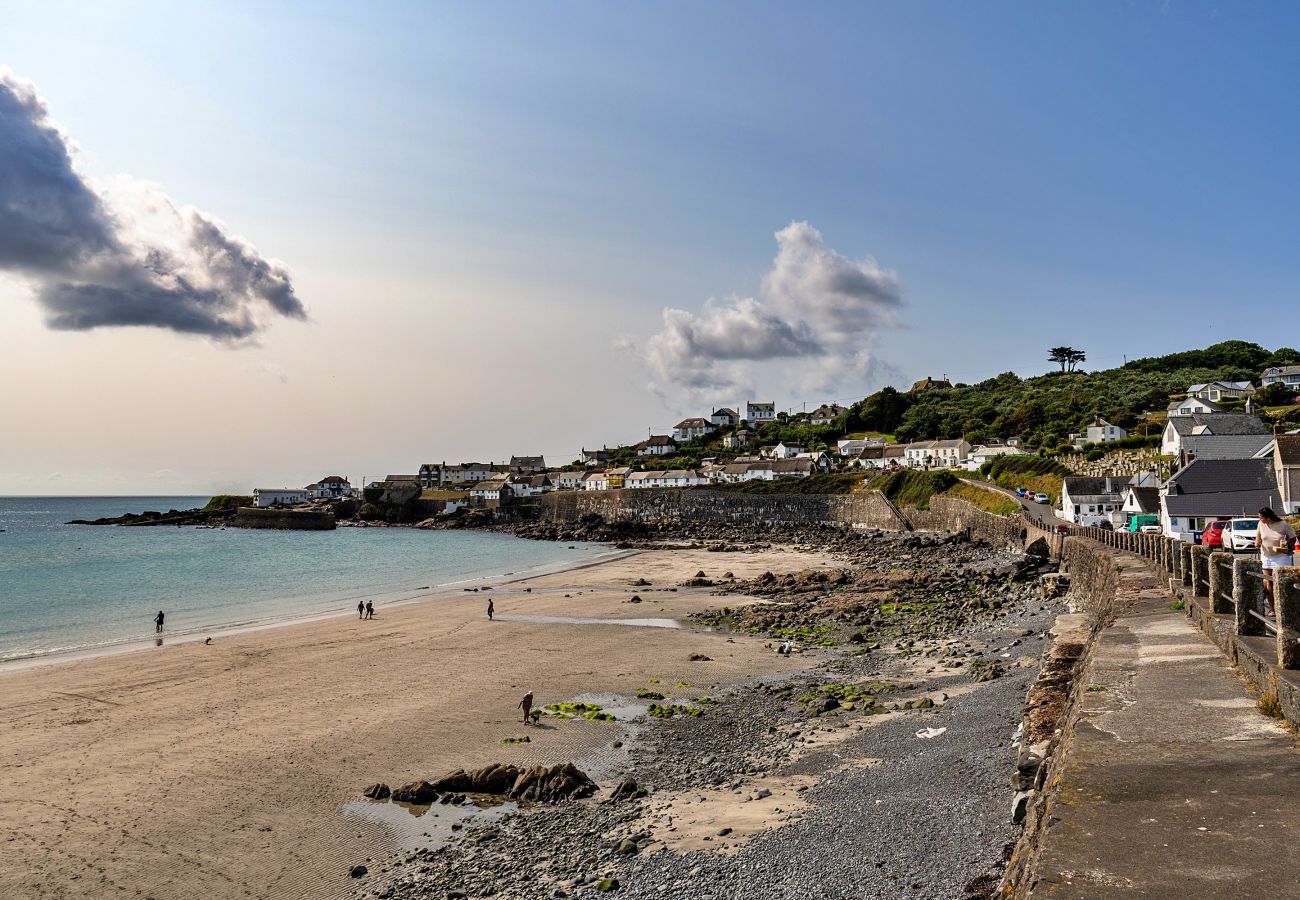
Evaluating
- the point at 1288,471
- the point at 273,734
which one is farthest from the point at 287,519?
the point at 1288,471

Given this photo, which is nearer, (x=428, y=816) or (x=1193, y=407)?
(x=428, y=816)

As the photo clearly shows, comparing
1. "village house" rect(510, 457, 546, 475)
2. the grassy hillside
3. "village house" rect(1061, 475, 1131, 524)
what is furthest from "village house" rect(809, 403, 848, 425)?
"village house" rect(1061, 475, 1131, 524)

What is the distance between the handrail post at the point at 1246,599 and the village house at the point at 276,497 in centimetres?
17061

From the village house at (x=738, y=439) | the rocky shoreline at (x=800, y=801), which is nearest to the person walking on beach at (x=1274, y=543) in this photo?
the rocky shoreline at (x=800, y=801)

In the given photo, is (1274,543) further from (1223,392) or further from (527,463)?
(527,463)

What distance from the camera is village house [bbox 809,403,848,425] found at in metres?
158

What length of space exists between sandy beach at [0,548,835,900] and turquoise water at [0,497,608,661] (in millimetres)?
8296

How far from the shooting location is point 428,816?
13.1m

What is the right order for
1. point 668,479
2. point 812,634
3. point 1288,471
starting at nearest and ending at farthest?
point 812,634 → point 1288,471 → point 668,479

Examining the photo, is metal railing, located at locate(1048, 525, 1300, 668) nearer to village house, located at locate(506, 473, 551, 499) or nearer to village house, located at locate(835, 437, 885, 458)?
village house, located at locate(835, 437, 885, 458)

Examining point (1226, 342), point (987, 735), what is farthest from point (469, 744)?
point (1226, 342)

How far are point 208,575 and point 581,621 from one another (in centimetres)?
3808

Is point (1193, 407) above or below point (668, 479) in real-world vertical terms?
above

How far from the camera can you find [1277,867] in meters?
4.48
